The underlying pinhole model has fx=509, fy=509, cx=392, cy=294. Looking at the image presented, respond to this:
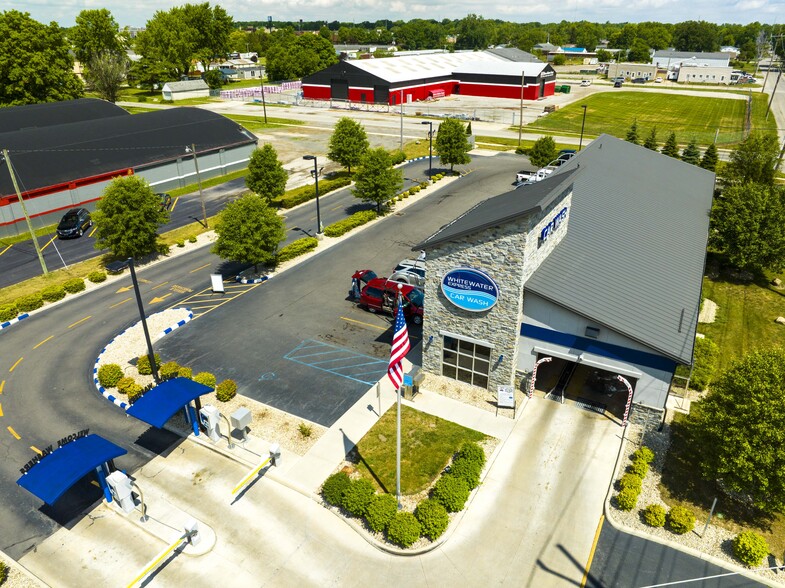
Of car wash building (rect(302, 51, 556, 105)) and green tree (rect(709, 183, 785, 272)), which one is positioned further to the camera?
car wash building (rect(302, 51, 556, 105))

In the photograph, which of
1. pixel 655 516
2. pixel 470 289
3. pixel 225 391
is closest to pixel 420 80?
pixel 470 289

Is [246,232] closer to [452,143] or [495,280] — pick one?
[495,280]

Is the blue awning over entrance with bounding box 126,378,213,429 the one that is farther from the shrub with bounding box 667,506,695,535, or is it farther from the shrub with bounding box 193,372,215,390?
the shrub with bounding box 667,506,695,535

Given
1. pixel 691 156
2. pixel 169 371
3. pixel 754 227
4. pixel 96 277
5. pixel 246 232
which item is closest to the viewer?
pixel 169 371

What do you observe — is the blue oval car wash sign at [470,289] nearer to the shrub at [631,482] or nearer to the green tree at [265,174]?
the shrub at [631,482]

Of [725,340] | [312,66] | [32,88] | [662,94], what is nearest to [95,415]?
[725,340]

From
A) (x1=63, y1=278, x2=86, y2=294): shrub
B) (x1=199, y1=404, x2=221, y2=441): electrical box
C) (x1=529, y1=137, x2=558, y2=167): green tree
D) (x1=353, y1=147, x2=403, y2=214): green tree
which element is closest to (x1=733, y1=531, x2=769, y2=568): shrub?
(x1=199, y1=404, x2=221, y2=441): electrical box
